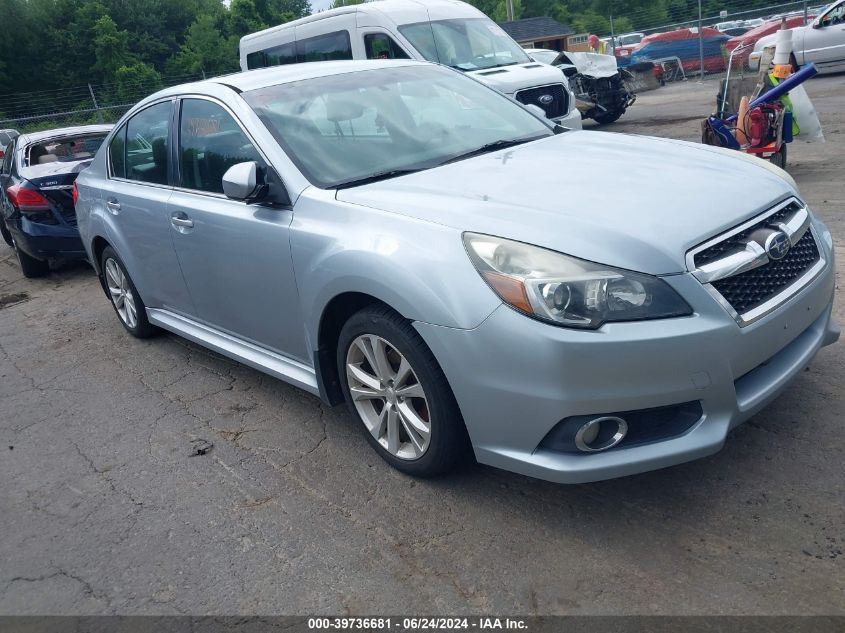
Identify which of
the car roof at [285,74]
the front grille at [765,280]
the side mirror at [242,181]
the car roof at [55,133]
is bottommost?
the front grille at [765,280]

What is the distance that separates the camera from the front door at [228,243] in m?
3.62

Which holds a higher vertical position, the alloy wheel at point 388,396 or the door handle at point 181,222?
the door handle at point 181,222

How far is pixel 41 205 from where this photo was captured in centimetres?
796

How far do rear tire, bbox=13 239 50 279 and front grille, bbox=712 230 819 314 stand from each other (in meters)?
7.76

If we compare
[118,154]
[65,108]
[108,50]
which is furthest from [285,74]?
[108,50]

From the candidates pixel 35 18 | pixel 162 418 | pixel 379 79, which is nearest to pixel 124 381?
pixel 162 418

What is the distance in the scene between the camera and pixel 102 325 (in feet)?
21.0

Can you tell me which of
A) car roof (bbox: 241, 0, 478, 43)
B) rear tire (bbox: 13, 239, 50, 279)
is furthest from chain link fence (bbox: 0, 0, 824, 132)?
rear tire (bbox: 13, 239, 50, 279)

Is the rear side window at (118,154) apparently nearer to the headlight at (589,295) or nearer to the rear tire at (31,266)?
the headlight at (589,295)

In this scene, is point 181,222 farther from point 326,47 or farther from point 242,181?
point 326,47

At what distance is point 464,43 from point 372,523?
9.58 meters

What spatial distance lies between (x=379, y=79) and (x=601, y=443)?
2.45 metres

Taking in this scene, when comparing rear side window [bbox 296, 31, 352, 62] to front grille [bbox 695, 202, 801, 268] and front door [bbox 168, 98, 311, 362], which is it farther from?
front grille [bbox 695, 202, 801, 268]

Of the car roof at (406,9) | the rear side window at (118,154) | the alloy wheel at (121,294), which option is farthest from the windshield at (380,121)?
the car roof at (406,9)
